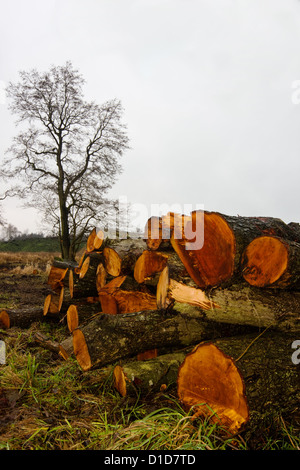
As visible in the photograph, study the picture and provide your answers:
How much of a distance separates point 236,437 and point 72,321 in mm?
2546

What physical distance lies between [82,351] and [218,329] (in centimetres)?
123

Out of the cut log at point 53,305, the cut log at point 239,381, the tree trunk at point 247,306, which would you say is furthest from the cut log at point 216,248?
the cut log at point 53,305

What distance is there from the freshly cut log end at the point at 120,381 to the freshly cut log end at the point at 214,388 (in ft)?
1.62

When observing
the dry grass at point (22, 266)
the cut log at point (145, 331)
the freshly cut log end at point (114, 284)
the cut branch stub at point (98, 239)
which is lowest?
the dry grass at point (22, 266)

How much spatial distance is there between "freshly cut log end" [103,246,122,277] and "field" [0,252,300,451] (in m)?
1.17

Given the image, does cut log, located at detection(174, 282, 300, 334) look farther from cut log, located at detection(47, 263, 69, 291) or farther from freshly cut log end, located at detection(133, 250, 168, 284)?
cut log, located at detection(47, 263, 69, 291)

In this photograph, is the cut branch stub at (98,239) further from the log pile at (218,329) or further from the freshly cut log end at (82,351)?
the freshly cut log end at (82,351)

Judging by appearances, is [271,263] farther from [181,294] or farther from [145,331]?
[145,331]

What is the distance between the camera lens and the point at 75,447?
172 centimetres

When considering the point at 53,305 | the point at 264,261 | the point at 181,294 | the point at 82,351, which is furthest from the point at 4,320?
the point at 264,261

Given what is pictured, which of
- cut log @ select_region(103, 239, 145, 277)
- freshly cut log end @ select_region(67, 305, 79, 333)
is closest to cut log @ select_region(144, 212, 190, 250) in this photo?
cut log @ select_region(103, 239, 145, 277)

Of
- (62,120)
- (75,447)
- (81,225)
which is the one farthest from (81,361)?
(62,120)

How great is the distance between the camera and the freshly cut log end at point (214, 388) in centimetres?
179
